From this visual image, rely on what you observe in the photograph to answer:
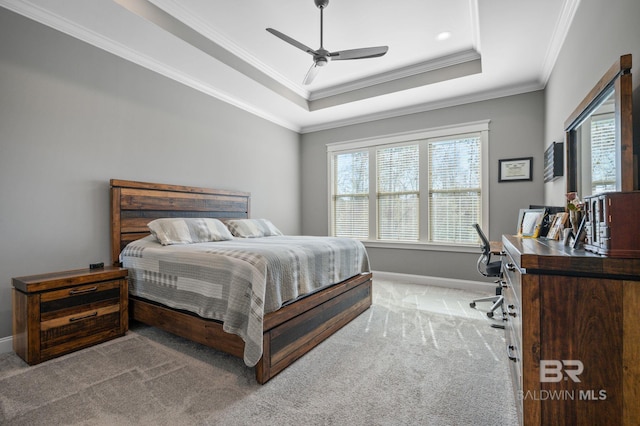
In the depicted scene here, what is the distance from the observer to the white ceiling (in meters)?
2.63

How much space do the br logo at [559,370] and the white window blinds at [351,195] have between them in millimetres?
4207

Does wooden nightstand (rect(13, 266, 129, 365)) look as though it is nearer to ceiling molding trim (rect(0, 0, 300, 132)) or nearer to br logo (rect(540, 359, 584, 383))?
ceiling molding trim (rect(0, 0, 300, 132))

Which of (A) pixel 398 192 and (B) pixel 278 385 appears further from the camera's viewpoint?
(A) pixel 398 192

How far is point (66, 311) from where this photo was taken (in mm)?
2326

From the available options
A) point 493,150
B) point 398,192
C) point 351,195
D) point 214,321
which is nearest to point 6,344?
point 214,321

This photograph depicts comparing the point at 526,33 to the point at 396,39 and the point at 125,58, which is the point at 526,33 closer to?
the point at 396,39

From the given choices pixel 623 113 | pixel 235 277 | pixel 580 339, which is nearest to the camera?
pixel 580 339

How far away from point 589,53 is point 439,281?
3283 mm

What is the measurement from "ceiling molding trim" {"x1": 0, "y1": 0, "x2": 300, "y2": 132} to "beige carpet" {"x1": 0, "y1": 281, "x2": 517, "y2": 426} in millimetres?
2811

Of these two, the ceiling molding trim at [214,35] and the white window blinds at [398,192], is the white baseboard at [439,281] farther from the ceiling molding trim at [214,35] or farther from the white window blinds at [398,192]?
the ceiling molding trim at [214,35]

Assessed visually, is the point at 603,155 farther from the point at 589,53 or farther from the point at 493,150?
the point at 493,150

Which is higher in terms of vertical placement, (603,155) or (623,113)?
(623,113)

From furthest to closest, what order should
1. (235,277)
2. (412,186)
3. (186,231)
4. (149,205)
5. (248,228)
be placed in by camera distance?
1. (412,186)
2. (248,228)
3. (149,205)
4. (186,231)
5. (235,277)

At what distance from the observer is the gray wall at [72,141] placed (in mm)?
2418
